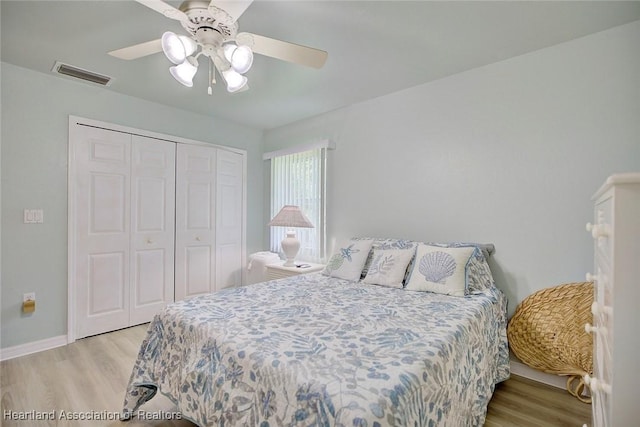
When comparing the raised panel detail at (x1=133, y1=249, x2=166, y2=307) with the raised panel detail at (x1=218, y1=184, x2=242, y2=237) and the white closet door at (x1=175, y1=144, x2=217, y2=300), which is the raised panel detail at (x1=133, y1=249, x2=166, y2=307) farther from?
the raised panel detail at (x1=218, y1=184, x2=242, y2=237)

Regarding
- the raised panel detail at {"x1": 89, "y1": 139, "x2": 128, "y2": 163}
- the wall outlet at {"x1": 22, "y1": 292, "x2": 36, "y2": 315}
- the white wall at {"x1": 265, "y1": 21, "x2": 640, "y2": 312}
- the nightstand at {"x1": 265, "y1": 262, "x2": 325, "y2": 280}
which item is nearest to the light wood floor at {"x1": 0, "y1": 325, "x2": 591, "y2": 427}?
the wall outlet at {"x1": 22, "y1": 292, "x2": 36, "y2": 315}

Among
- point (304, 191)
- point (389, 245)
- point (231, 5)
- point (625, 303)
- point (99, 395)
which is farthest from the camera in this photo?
point (304, 191)

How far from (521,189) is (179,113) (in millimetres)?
3509

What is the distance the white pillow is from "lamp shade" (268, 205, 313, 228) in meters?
1.05

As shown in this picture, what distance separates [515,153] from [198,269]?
11.3 ft

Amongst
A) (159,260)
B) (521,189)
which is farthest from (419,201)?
(159,260)

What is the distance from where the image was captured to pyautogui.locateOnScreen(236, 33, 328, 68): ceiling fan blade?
154 centimetres

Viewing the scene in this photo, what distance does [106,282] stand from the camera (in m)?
2.94

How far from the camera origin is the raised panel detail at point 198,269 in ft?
11.7

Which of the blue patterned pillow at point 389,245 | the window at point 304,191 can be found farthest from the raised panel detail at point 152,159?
the blue patterned pillow at point 389,245

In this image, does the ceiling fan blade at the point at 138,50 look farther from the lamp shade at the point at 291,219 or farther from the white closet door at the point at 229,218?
the white closet door at the point at 229,218

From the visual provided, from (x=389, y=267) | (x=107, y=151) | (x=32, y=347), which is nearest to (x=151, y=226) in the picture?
(x=107, y=151)

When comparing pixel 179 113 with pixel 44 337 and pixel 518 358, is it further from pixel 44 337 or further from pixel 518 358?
pixel 518 358

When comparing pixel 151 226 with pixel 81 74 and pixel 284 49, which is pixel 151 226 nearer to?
pixel 81 74
